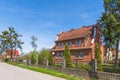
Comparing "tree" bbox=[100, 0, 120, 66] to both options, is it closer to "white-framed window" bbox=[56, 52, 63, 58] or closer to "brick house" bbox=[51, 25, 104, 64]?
"brick house" bbox=[51, 25, 104, 64]

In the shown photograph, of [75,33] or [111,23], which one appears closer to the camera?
[111,23]

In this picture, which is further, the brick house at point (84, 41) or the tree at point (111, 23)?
the brick house at point (84, 41)

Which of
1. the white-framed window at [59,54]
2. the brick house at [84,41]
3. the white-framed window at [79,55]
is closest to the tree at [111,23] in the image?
the brick house at [84,41]

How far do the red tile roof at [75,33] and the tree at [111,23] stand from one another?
16.9 feet

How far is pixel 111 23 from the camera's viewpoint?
41.5 meters

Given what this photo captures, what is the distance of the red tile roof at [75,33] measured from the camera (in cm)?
4824

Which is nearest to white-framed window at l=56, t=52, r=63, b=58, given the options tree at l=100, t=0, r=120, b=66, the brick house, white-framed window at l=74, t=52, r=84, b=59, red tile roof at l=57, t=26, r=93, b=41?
the brick house

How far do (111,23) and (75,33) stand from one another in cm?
1234

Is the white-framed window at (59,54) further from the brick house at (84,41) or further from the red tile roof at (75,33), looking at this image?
the red tile roof at (75,33)

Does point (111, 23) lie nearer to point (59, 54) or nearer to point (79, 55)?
point (79, 55)

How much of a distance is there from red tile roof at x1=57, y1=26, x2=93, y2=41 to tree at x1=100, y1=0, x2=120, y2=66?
517 cm

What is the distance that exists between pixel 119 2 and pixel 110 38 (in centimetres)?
639

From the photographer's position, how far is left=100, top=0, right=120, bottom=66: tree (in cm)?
4106

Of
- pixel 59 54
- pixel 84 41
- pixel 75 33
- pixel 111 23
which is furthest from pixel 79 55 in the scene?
pixel 111 23
